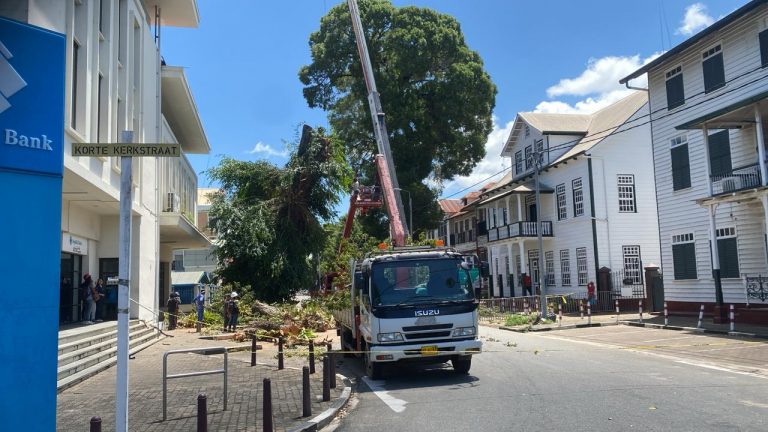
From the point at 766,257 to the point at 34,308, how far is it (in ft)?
72.6

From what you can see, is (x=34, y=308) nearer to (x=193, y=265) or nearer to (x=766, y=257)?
(x=766, y=257)

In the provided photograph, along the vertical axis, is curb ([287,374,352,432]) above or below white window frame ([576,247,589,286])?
below

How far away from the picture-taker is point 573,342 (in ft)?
60.9

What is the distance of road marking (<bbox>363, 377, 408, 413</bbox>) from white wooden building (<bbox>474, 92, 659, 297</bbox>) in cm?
1954

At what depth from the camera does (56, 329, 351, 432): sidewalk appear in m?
8.40

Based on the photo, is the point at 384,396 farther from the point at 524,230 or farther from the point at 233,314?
the point at 524,230

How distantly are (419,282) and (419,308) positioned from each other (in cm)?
62

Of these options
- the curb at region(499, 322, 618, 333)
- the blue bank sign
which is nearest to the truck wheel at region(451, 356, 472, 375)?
the blue bank sign

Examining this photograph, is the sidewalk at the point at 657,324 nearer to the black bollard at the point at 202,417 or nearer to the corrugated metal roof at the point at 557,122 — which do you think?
the corrugated metal roof at the point at 557,122

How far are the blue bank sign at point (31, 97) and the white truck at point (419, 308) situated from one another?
6962 mm

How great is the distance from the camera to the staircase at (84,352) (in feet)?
39.7

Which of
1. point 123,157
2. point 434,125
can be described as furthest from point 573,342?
point 434,125

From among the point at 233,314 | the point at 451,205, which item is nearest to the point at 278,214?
the point at 233,314

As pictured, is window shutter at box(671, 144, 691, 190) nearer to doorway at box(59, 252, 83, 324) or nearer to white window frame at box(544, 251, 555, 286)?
white window frame at box(544, 251, 555, 286)
